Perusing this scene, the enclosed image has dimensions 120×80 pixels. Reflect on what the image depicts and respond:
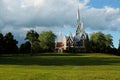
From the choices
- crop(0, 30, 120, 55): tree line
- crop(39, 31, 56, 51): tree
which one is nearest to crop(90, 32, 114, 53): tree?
crop(0, 30, 120, 55): tree line

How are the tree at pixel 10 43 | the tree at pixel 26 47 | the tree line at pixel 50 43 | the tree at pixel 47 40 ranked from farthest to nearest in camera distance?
the tree at pixel 47 40, the tree line at pixel 50 43, the tree at pixel 26 47, the tree at pixel 10 43

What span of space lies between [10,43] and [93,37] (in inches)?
2465

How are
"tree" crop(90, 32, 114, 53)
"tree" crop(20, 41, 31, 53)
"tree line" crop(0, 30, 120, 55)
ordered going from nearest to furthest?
"tree" crop(20, 41, 31, 53) < "tree line" crop(0, 30, 120, 55) < "tree" crop(90, 32, 114, 53)

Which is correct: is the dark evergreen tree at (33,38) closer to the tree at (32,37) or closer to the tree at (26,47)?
the tree at (32,37)

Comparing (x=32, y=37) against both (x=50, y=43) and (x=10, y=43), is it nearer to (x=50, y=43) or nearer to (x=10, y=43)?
(x=50, y=43)

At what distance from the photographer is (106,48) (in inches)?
7096

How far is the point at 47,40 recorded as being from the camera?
618ft

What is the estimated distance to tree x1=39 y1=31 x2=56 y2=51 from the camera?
185275 mm

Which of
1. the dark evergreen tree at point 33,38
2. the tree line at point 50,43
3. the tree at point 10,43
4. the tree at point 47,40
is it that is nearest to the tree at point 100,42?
the tree line at point 50,43

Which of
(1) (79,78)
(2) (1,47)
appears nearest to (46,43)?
(2) (1,47)

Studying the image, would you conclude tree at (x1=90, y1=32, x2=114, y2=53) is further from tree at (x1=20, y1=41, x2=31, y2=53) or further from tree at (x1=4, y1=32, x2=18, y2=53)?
tree at (x1=4, y1=32, x2=18, y2=53)

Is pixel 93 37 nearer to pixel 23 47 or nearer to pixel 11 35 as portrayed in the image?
pixel 23 47

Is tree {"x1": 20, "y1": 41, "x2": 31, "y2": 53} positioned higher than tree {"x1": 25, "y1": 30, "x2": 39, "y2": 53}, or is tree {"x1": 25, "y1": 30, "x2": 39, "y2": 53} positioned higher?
tree {"x1": 25, "y1": 30, "x2": 39, "y2": 53}

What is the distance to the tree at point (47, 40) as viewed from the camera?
18527cm
